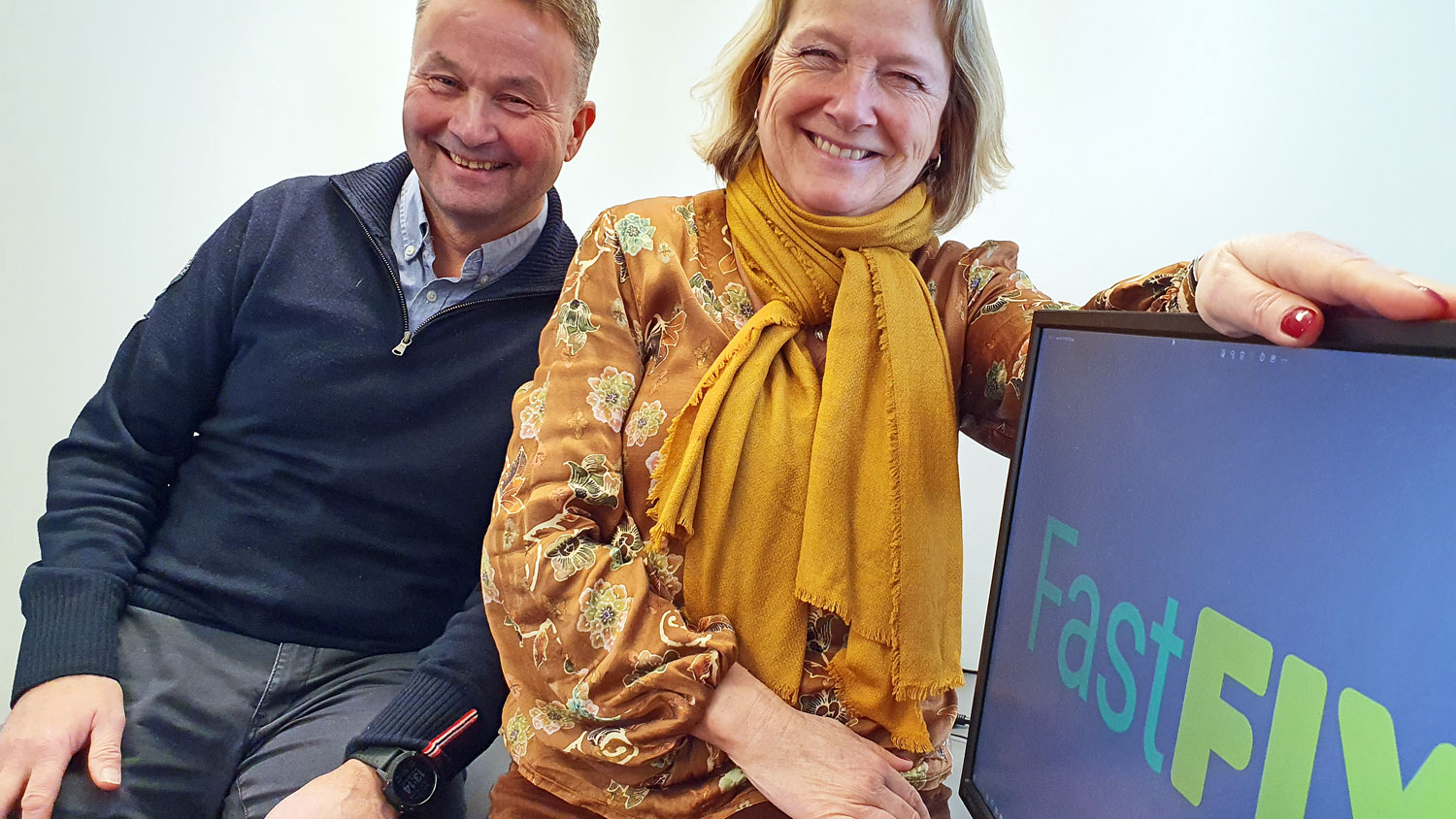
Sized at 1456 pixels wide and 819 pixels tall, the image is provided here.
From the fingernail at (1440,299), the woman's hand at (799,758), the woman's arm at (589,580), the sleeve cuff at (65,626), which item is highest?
the fingernail at (1440,299)

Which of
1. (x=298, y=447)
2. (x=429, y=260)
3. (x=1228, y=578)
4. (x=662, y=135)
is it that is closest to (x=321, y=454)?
(x=298, y=447)

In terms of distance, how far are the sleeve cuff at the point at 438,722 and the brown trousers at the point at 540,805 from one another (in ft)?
0.30

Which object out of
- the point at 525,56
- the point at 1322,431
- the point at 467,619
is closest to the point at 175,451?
the point at 467,619

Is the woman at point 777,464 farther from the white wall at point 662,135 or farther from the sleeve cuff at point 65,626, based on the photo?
the white wall at point 662,135

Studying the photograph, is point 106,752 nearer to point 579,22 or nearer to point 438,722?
point 438,722

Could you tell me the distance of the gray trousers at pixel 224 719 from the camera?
3.68 feet

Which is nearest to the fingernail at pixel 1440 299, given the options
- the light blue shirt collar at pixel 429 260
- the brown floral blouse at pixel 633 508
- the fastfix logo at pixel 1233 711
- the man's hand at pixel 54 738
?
the fastfix logo at pixel 1233 711

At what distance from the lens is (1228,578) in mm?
533

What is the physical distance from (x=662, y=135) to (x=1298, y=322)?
235 cm

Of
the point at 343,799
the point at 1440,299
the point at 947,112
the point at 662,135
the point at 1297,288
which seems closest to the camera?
the point at 1440,299

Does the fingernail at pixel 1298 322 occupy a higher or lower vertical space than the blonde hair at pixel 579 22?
lower

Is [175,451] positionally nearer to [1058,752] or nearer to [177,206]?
[177,206]

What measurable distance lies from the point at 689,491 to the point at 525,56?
80cm

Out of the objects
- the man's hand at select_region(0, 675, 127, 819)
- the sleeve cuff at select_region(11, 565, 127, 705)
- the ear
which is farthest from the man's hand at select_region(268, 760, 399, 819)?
the ear
